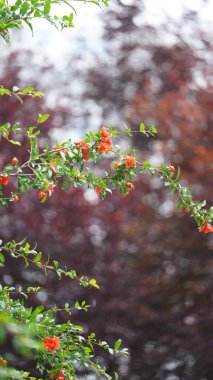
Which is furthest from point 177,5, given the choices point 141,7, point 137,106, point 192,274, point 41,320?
point 41,320

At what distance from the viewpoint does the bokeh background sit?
7.32 ft

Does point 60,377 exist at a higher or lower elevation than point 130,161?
lower

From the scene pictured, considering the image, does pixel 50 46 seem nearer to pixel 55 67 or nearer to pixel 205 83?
pixel 55 67

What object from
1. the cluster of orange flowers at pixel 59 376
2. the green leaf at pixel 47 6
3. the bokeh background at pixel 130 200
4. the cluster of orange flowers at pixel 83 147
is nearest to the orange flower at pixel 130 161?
the cluster of orange flowers at pixel 83 147

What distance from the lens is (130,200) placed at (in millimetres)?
2254

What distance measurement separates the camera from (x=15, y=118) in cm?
230

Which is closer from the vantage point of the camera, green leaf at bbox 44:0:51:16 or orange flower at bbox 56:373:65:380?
green leaf at bbox 44:0:51:16

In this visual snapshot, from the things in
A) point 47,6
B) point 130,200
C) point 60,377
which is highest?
point 47,6

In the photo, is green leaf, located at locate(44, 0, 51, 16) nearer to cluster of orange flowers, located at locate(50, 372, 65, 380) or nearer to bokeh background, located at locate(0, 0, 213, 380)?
cluster of orange flowers, located at locate(50, 372, 65, 380)

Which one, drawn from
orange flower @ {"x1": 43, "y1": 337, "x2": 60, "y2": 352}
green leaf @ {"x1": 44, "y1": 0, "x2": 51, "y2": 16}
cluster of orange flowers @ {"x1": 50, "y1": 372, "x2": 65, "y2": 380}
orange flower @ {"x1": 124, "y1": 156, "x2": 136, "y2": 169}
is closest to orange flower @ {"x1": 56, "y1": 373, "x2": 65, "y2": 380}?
cluster of orange flowers @ {"x1": 50, "y1": 372, "x2": 65, "y2": 380}

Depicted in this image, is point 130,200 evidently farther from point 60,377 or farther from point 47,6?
point 47,6

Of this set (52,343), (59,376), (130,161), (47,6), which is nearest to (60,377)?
(59,376)

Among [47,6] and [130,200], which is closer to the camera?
[47,6]

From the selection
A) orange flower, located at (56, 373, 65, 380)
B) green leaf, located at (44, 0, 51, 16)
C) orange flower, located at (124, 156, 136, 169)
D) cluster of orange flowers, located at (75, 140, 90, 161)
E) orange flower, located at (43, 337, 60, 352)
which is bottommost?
orange flower, located at (56, 373, 65, 380)
